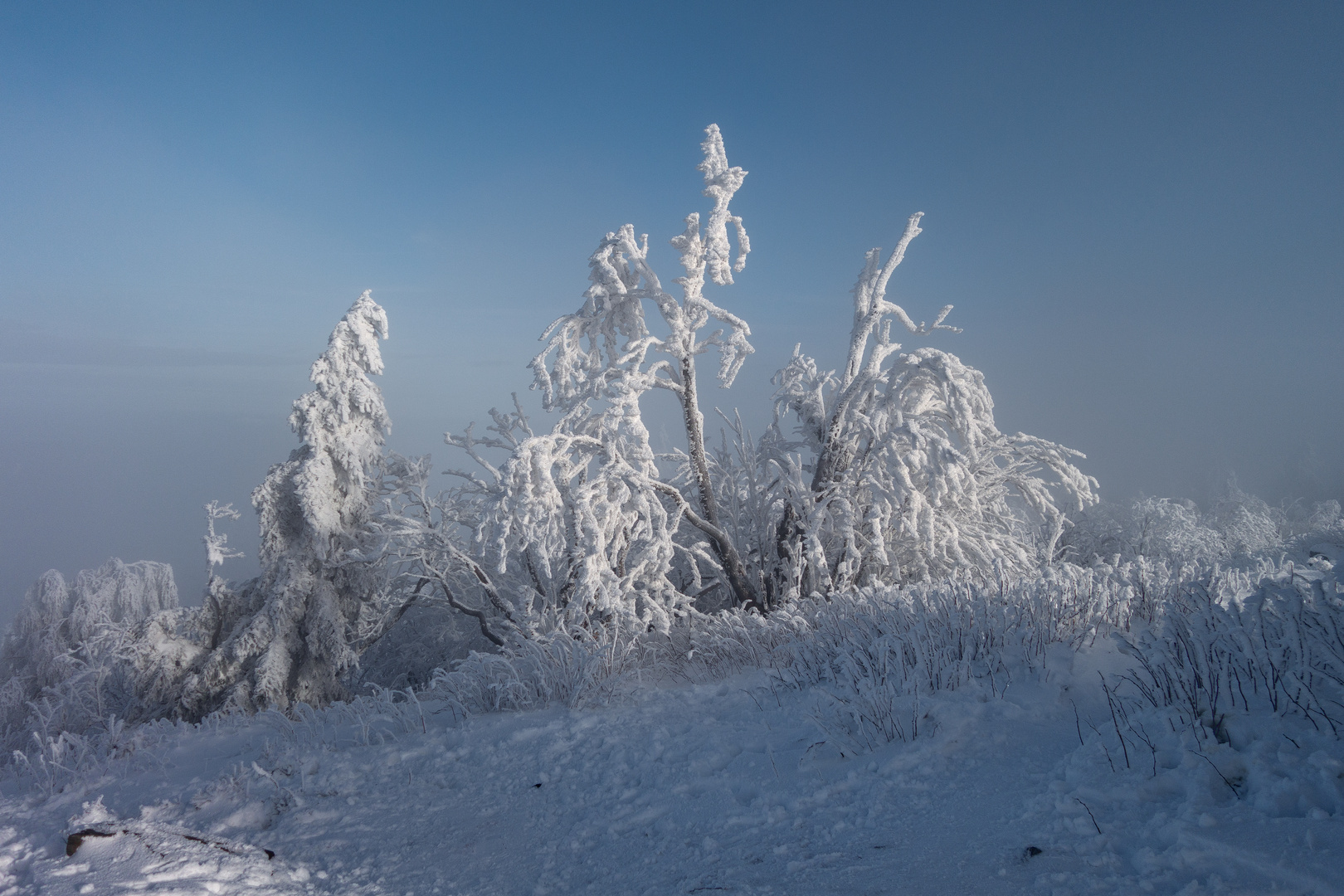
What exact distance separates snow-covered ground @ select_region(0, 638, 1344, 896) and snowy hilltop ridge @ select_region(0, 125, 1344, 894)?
16 mm

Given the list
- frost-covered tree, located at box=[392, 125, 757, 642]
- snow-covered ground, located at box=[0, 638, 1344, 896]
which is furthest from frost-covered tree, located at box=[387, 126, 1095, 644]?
snow-covered ground, located at box=[0, 638, 1344, 896]

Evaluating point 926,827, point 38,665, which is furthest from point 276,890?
point 38,665

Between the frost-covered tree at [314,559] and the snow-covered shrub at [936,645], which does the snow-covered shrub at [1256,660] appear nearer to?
the snow-covered shrub at [936,645]

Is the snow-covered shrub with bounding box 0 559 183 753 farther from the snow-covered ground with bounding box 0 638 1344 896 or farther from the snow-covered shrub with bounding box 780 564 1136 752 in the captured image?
the snow-covered shrub with bounding box 780 564 1136 752

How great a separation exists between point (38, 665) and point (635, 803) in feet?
74.2

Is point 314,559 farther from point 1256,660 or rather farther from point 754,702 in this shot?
point 1256,660

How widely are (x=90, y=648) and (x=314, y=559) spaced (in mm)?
5272

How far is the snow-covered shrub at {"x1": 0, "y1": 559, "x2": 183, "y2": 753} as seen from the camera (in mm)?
11125

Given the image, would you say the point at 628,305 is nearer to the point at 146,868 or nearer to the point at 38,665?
the point at 146,868

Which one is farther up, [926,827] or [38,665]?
[926,827]

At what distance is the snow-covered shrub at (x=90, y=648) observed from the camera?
11.1 m

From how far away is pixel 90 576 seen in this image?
63.3 feet

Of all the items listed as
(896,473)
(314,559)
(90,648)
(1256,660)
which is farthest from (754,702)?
(90,648)

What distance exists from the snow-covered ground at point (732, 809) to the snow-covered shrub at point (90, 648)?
387 centimetres
